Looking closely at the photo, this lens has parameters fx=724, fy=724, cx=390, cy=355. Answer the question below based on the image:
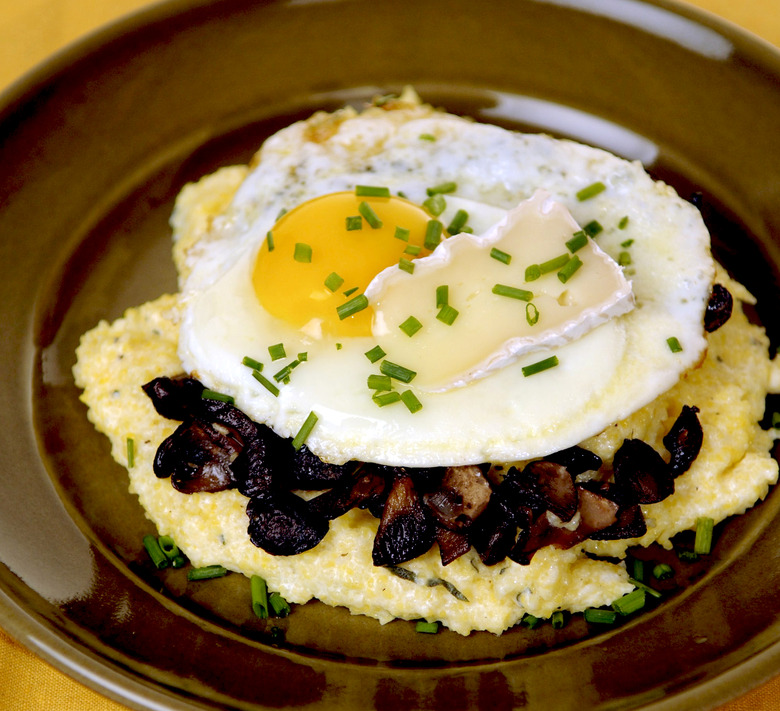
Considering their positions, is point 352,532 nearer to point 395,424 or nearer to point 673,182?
point 395,424

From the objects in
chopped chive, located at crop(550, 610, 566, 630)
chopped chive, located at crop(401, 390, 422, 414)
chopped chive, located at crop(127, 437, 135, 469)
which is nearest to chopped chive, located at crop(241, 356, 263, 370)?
chopped chive, located at crop(401, 390, 422, 414)

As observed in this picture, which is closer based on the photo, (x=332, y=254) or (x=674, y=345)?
(x=674, y=345)

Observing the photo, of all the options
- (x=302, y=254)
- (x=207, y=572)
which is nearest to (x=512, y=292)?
(x=302, y=254)

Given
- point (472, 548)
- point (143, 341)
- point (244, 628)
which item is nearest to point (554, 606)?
point (472, 548)

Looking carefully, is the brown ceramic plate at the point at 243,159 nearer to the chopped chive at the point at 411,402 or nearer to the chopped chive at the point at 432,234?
the chopped chive at the point at 411,402

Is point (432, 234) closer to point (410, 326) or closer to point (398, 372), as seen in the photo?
point (410, 326)

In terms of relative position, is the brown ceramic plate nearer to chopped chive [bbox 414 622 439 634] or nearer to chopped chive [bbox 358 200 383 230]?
chopped chive [bbox 414 622 439 634]
